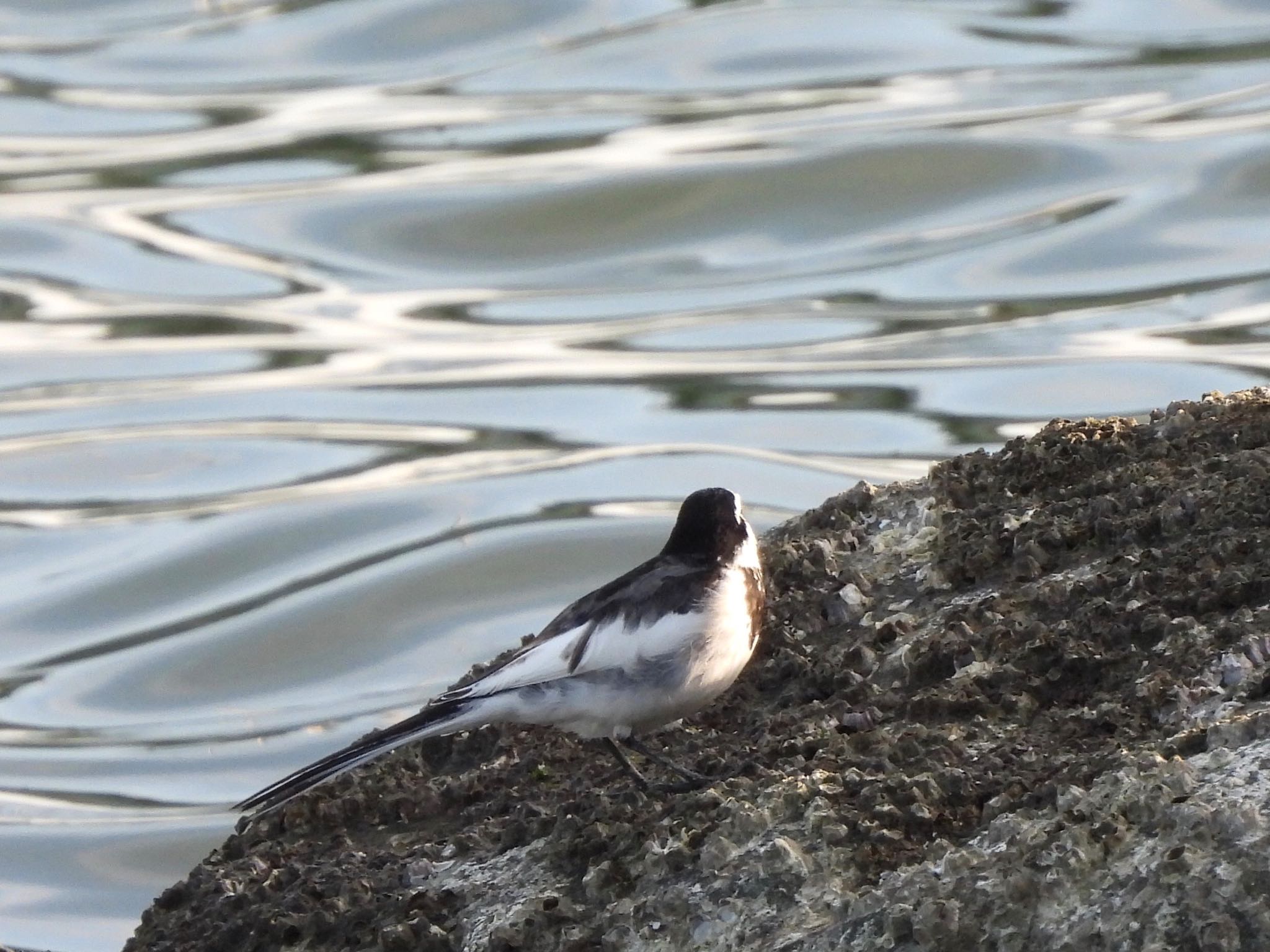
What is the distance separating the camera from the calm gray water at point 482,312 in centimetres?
1077

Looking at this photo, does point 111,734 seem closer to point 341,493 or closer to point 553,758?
point 341,493

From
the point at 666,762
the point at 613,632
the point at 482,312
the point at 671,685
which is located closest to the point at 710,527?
the point at 613,632

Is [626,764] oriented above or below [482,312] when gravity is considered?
above

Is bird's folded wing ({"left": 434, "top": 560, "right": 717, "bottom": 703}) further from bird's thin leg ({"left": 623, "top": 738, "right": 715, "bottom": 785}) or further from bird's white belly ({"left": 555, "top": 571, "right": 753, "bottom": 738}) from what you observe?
bird's thin leg ({"left": 623, "top": 738, "right": 715, "bottom": 785})

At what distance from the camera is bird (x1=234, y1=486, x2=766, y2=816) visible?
4375mm

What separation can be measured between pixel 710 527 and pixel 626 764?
0.83 m

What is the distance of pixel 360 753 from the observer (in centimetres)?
434

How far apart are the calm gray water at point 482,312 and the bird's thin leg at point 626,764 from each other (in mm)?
3413

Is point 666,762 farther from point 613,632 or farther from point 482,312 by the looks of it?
point 482,312

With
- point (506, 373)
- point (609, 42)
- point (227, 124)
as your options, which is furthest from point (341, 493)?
point (609, 42)

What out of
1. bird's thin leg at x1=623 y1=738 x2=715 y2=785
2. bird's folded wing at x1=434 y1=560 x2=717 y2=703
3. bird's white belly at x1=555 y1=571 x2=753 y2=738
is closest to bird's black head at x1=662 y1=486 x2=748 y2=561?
bird's folded wing at x1=434 y1=560 x2=717 y2=703

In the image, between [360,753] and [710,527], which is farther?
[710,527]

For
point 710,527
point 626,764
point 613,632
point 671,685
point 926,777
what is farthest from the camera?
point 710,527

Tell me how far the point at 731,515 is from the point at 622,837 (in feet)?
4.45
